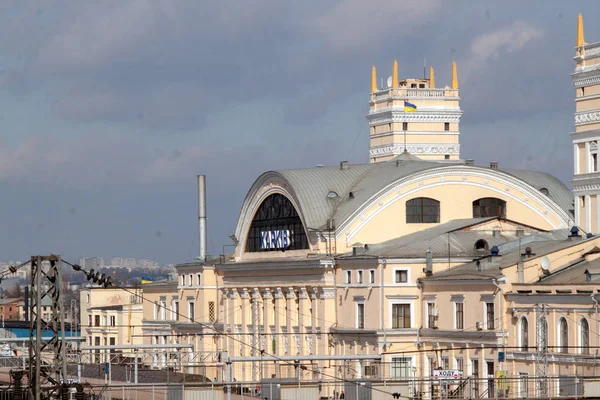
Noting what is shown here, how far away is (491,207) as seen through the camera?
126 m

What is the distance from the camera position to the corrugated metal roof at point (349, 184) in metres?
123

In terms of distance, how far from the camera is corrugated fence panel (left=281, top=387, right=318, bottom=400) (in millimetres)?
81375

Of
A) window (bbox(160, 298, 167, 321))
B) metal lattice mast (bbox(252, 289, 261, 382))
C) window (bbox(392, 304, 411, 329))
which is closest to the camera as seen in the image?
window (bbox(392, 304, 411, 329))

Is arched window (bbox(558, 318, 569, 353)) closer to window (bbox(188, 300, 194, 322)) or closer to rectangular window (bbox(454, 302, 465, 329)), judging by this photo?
rectangular window (bbox(454, 302, 465, 329))

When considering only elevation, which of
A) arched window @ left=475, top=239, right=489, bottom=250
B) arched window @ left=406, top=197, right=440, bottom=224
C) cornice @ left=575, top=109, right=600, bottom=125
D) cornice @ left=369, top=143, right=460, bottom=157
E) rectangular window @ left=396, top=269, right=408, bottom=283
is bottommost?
rectangular window @ left=396, top=269, right=408, bottom=283

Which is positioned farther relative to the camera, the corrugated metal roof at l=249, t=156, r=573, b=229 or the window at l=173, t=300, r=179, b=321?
the window at l=173, t=300, r=179, b=321

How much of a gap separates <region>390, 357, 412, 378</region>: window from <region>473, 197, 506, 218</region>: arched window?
19.0m

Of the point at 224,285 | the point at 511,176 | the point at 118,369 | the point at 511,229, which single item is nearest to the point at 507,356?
the point at 511,229

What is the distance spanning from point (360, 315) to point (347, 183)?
15.3 m

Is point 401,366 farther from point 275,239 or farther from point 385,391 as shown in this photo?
point 385,391

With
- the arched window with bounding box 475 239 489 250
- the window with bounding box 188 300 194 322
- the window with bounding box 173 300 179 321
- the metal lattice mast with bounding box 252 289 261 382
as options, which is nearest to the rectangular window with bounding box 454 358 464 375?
the arched window with bounding box 475 239 489 250

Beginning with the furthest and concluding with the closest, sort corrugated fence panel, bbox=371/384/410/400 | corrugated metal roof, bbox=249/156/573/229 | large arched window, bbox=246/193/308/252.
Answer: large arched window, bbox=246/193/308/252
corrugated metal roof, bbox=249/156/573/229
corrugated fence panel, bbox=371/384/410/400

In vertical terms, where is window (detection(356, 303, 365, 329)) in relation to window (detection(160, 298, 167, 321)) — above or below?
below

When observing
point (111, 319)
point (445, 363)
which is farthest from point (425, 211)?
point (111, 319)
